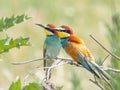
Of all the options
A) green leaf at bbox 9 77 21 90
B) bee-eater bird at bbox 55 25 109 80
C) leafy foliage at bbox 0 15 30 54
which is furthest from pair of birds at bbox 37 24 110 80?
green leaf at bbox 9 77 21 90

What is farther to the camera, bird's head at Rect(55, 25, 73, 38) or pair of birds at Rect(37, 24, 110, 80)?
bird's head at Rect(55, 25, 73, 38)

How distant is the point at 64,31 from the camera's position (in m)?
2.70

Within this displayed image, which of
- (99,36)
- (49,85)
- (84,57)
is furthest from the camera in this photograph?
(99,36)

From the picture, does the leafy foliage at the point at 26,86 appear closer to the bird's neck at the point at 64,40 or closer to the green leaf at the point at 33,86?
the green leaf at the point at 33,86

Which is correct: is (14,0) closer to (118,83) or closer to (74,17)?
(74,17)

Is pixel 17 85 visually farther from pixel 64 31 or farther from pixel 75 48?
pixel 75 48

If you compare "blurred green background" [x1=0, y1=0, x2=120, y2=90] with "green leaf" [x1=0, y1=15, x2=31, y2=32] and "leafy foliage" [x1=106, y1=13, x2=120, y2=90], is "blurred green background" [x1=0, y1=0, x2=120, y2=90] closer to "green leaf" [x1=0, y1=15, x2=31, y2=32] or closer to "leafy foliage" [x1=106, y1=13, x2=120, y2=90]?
"leafy foliage" [x1=106, y1=13, x2=120, y2=90]

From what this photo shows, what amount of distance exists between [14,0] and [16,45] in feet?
30.2

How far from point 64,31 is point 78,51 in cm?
15

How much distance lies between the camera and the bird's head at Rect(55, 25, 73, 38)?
2.54 meters

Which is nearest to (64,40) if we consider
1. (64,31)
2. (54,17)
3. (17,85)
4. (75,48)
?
(75,48)

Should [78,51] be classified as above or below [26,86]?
below

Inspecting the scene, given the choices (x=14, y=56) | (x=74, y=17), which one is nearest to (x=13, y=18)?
(x=14, y=56)

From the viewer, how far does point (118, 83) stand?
2.08m
